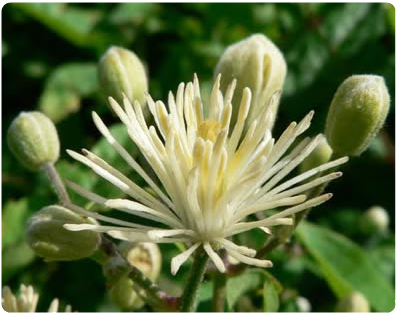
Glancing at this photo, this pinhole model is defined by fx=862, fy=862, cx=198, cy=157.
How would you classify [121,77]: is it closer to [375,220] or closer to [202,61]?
[202,61]

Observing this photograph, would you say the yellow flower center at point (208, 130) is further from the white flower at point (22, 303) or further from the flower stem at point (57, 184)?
the white flower at point (22, 303)

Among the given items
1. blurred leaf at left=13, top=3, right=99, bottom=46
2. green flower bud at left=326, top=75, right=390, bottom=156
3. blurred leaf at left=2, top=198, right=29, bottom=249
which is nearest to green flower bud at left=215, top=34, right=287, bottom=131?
green flower bud at left=326, top=75, right=390, bottom=156

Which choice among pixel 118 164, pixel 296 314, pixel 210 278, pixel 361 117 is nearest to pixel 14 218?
pixel 118 164

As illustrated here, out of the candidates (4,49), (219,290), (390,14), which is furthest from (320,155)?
(4,49)

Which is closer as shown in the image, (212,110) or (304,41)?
(212,110)

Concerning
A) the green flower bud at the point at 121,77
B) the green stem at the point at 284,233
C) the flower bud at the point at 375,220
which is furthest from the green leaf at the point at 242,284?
the flower bud at the point at 375,220

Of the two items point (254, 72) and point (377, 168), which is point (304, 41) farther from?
point (254, 72)

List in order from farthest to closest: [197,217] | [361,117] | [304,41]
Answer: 1. [304,41]
2. [361,117]
3. [197,217]
